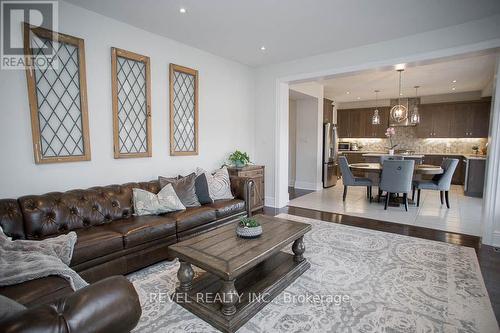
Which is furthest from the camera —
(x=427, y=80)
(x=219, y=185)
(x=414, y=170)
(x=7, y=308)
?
(x=427, y=80)

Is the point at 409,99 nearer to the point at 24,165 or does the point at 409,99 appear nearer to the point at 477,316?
the point at 477,316

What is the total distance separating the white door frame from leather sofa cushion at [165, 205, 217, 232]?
2.27 metres

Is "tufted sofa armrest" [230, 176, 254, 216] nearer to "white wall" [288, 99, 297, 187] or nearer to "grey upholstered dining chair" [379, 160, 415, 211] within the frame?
"grey upholstered dining chair" [379, 160, 415, 211]

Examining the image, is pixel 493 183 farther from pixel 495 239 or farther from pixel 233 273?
pixel 233 273

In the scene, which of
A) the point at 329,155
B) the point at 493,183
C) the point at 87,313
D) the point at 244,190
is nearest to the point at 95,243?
the point at 87,313

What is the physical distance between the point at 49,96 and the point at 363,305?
143 inches

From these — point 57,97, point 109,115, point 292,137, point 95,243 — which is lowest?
point 95,243

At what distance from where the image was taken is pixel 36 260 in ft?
5.63

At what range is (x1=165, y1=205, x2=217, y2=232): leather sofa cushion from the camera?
2.91 m

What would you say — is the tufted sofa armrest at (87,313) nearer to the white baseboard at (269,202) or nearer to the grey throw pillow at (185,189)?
the grey throw pillow at (185,189)

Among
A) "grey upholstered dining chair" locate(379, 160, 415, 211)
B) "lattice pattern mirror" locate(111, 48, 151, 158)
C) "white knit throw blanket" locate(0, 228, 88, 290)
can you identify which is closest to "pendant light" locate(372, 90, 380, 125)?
"grey upholstered dining chair" locate(379, 160, 415, 211)

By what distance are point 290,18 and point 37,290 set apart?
353cm

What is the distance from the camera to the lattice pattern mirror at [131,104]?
10.7ft

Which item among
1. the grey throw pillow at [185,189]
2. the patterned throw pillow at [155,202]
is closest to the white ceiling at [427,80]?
the grey throw pillow at [185,189]
